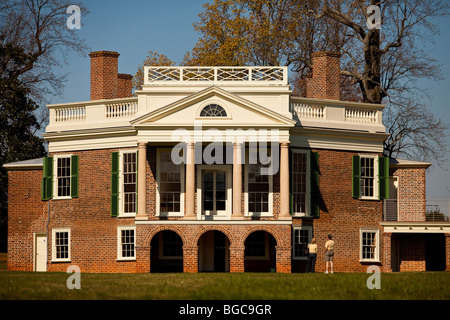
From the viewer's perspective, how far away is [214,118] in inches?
1467

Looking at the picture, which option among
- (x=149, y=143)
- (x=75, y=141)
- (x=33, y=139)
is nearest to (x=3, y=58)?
(x=33, y=139)

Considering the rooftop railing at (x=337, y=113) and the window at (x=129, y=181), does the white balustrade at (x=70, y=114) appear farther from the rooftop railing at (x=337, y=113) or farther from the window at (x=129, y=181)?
the rooftop railing at (x=337, y=113)

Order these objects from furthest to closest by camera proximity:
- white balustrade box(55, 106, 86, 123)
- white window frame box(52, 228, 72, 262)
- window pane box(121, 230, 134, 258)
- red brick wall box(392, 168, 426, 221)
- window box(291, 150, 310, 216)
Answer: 1. red brick wall box(392, 168, 426, 221)
2. white balustrade box(55, 106, 86, 123)
3. white window frame box(52, 228, 72, 262)
4. window pane box(121, 230, 134, 258)
5. window box(291, 150, 310, 216)

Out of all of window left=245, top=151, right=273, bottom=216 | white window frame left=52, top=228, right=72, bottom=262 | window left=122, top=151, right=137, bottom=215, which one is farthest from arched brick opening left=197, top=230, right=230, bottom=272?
white window frame left=52, top=228, right=72, bottom=262

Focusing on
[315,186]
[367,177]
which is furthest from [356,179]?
[315,186]

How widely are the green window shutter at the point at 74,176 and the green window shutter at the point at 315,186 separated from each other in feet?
36.5

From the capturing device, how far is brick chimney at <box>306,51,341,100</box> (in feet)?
141

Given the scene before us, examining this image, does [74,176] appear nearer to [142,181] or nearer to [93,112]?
[93,112]

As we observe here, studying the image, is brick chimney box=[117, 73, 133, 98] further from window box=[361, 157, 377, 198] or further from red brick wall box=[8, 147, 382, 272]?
window box=[361, 157, 377, 198]

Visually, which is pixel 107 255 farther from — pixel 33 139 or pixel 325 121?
pixel 33 139

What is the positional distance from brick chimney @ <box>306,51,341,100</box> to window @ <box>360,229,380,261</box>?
720 cm

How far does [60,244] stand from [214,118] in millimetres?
10075

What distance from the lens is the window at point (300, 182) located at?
39.2 meters

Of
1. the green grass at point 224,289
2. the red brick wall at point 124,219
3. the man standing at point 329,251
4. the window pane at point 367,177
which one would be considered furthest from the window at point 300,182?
the green grass at point 224,289
